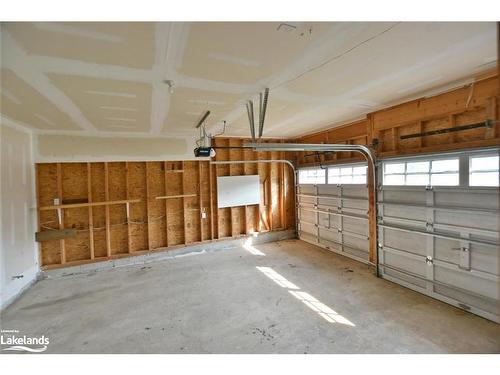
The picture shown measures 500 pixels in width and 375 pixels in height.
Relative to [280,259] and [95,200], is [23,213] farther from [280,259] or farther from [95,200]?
[280,259]

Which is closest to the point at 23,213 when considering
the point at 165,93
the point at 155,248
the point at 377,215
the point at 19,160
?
the point at 19,160

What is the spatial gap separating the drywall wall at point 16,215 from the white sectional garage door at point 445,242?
5905 mm

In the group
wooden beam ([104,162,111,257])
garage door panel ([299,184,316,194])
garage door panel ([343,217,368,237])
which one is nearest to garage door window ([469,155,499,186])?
garage door panel ([343,217,368,237])

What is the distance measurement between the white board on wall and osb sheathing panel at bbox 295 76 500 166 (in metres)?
2.54

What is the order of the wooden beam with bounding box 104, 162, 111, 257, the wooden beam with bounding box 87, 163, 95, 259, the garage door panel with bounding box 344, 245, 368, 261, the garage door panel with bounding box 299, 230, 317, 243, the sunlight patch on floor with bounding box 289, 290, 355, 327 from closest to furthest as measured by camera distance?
the sunlight patch on floor with bounding box 289, 290, 355, 327
the garage door panel with bounding box 344, 245, 368, 261
the wooden beam with bounding box 87, 163, 95, 259
the wooden beam with bounding box 104, 162, 111, 257
the garage door panel with bounding box 299, 230, 317, 243

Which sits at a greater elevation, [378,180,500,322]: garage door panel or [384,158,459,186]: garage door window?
[384,158,459,186]: garage door window

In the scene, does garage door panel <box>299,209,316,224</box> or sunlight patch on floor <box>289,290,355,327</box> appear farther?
garage door panel <box>299,209,316,224</box>

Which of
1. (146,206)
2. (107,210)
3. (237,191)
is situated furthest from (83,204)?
(237,191)

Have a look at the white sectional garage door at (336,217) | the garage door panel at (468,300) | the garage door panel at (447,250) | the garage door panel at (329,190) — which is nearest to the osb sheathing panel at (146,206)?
the white sectional garage door at (336,217)

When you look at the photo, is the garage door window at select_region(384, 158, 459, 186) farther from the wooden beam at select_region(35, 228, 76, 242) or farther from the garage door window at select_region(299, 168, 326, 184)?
the wooden beam at select_region(35, 228, 76, 242)

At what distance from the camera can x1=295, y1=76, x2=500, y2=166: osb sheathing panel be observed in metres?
2.89

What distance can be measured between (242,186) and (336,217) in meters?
2.41

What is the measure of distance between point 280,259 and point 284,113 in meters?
3.00

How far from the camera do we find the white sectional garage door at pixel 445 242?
2.87m
